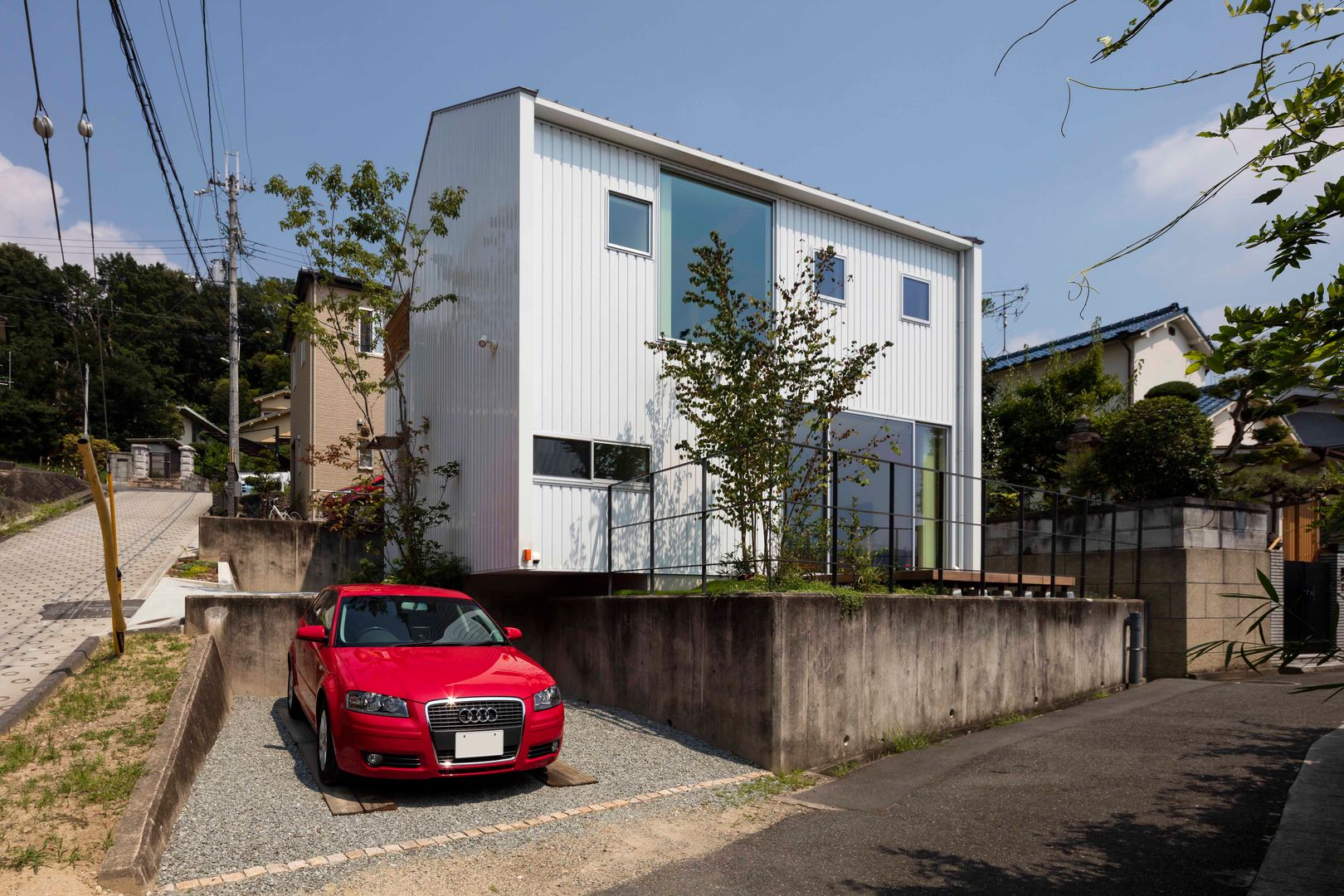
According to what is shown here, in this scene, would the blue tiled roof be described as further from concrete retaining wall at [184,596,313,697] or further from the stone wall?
concrete retaining wall at [184,596,313,697]

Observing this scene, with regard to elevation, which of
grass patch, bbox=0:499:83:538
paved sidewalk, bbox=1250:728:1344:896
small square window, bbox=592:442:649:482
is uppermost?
small square window, bbox=592:442:649:482

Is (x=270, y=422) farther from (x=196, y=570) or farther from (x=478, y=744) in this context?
(x=478, y=744)

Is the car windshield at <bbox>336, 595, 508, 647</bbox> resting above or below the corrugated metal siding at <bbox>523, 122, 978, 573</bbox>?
below

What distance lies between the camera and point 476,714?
6594mm

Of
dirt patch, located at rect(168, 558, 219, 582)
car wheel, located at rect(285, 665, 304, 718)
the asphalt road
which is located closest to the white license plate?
the asphalt road

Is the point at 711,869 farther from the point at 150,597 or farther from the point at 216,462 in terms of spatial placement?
the point at 216,462

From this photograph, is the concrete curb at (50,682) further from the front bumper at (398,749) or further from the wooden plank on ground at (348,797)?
the front bumper at (398,749)

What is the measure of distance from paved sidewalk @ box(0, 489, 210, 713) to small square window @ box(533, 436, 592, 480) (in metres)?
5.15

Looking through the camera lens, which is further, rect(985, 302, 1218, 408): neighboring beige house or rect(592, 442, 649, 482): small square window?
rect(985, 302, 1218, 408): neighboring beige house

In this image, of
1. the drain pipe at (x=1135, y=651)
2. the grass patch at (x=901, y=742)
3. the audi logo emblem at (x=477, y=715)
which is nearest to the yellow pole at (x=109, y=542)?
the audi logo emblem at (x=477, y=715)

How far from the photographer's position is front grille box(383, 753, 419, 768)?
640cm

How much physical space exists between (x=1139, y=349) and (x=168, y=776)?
2465 cm

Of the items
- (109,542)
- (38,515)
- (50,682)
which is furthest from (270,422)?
(50,682)

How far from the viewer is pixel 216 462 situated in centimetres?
4728
